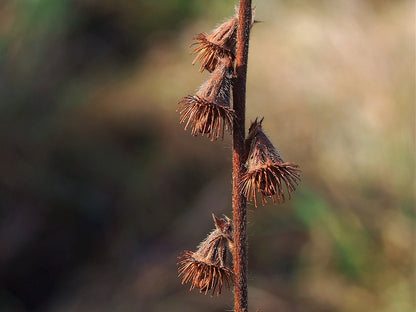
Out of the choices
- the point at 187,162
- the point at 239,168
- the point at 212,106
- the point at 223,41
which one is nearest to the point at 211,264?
the point at 239,168

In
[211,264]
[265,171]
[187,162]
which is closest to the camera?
[265,171]

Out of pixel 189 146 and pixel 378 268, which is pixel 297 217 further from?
pixel 189 146

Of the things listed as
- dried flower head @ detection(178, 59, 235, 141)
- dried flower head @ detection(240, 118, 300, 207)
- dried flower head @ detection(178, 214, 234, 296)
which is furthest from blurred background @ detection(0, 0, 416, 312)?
dried flower head @ detection(178, 59, 235, 141)

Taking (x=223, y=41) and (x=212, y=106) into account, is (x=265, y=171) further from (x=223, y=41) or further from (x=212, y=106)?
(x=223, y=41)

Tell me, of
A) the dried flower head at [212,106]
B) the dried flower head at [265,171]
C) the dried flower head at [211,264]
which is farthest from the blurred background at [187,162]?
the dried flower head at [212,106]

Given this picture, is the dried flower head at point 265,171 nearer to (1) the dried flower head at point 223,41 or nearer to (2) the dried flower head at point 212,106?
(2) the dried flower head at point 212,106

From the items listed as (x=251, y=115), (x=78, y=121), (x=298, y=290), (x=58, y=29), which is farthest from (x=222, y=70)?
(x=58, y=29)

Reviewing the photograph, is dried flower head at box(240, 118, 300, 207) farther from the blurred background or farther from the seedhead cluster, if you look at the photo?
the blurred background
